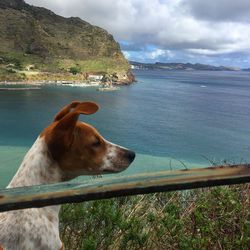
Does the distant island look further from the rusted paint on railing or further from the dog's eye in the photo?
the rusted paint on railing

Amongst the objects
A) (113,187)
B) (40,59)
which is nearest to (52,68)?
(40,59)

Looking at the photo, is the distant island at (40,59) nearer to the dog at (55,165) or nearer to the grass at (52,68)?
the grass at (52,68)

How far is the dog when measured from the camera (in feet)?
10.6

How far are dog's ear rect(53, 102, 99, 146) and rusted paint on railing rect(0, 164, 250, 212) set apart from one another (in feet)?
4.28

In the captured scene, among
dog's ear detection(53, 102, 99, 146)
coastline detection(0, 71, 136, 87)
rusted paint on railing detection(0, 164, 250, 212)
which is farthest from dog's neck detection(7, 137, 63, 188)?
coastline detection(0, 71, 136, 87)

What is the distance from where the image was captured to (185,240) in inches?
164

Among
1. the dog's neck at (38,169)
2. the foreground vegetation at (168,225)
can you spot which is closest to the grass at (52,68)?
the foreground vegetation at (168,225)

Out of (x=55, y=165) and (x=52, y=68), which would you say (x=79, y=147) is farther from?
(x=52, y=68)

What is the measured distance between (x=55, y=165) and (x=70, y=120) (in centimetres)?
37

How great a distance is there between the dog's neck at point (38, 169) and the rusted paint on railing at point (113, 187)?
4.31 ft

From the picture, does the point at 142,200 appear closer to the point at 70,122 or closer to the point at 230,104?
the point at 70,122

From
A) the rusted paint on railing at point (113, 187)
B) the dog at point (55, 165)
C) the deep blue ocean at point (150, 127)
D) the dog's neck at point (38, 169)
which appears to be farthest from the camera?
the deep blue ocean at point (150, 127)

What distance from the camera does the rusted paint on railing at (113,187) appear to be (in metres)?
2.11

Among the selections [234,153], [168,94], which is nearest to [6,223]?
[234,153]
